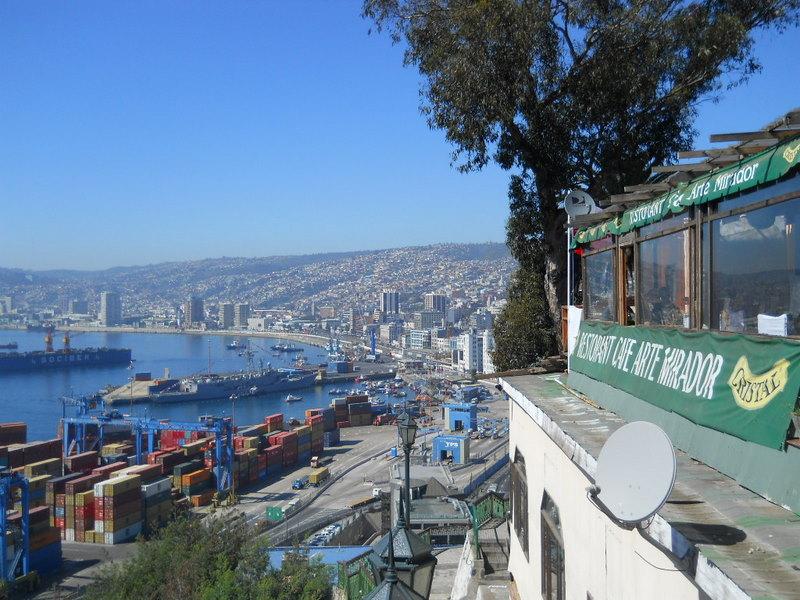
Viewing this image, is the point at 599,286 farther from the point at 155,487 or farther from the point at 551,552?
the point at 155,487

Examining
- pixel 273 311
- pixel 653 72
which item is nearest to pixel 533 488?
pixel 653 72

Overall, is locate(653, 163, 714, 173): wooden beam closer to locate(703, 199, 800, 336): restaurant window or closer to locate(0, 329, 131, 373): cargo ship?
locate(703, 199, 800, 336): restaurant window

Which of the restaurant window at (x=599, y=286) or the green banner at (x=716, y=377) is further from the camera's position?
the restaurant window at (x=599, y=286)

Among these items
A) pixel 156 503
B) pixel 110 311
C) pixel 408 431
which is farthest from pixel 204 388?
pixel 110 311

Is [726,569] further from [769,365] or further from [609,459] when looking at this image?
[769,365]

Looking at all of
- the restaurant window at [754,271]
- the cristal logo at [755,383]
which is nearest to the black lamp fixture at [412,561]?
the cristal logo at [755,383]

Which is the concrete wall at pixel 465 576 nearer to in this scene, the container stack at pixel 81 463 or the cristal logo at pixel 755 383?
the cristal logo at pixel 755 383
